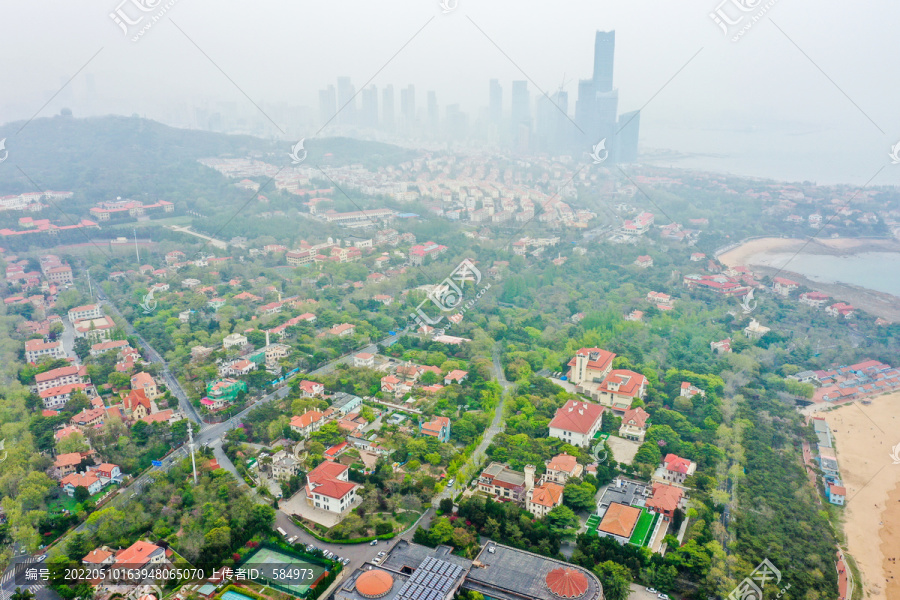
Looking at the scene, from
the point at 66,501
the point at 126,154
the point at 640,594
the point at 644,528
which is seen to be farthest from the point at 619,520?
the point at 126,154

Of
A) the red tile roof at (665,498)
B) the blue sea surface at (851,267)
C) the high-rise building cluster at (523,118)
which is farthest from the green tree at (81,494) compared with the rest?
the high-rise building cluster at (523,118)

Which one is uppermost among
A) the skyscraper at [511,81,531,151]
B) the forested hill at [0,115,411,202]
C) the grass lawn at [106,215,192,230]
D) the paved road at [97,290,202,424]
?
the skyscraper at [511,81,531,151]

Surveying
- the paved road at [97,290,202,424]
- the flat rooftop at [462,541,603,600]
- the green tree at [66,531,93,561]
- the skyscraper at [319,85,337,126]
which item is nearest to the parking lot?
the flat rooftop at [462,541,603,600]

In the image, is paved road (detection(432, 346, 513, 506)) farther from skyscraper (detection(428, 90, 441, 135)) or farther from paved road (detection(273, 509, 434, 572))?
skyscraper (detection(428, 90, 441, 135))

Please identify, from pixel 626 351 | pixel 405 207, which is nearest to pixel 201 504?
pixel 626 351

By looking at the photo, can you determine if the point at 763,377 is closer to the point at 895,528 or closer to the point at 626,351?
the point at 626,351

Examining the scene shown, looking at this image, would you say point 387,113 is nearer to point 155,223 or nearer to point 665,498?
point 155,223

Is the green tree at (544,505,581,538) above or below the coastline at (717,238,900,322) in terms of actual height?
below
